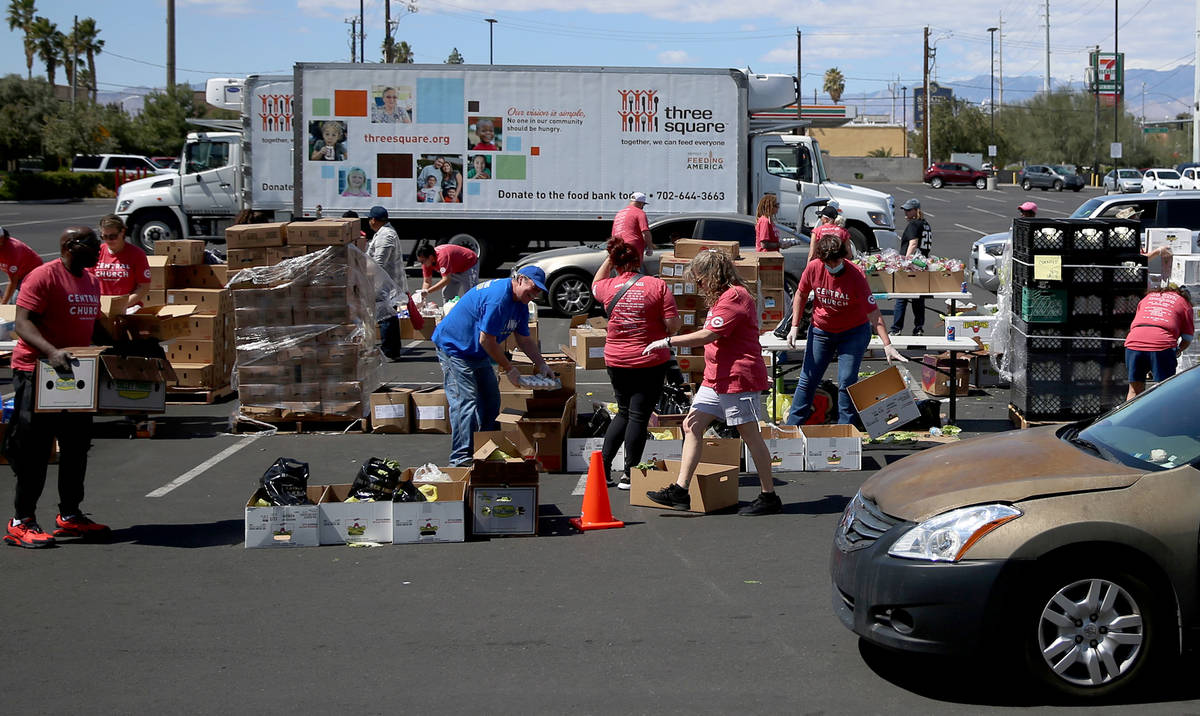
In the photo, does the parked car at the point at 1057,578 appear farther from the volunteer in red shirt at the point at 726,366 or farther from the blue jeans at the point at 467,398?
the blue jeans at the point at 467,398

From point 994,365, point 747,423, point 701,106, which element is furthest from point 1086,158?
point 747,423

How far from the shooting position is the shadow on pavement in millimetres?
7570

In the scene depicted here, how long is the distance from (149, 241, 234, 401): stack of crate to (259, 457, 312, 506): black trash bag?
4777mm

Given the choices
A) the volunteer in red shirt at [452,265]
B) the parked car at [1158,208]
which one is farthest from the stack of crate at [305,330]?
the parked car at [1158,208]

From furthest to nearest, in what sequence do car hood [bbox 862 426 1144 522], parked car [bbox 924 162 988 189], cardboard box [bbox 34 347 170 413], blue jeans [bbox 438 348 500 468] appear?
parked car [bbox 924 162 988 189]
blue jeans [bbox 438 348 500 468]
cardboard box [bbox 34 347 170 413]
car hood [bbox 862 426 1144 522]

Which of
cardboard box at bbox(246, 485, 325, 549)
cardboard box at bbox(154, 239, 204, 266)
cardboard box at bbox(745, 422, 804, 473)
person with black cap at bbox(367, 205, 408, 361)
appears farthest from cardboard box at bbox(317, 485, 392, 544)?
person with black cap at bbox(367, 205, 408, 361)

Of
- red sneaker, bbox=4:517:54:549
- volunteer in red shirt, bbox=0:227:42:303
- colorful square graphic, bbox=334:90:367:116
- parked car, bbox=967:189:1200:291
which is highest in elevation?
colorful square graphic, bbox=334:90:367:116

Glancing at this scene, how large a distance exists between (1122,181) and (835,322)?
200 feet

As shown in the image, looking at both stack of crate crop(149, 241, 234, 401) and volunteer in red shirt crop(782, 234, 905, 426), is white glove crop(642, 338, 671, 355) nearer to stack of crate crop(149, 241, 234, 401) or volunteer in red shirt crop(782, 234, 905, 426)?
volunteer in red shirt crop(782, 234, 905, 426)

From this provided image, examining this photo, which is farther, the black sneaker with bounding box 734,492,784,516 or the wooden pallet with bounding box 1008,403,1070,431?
the wooden pallet with bounding box 1008,403,1070,431

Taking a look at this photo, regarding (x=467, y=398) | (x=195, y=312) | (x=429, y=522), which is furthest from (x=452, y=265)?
(x=429, y=522)

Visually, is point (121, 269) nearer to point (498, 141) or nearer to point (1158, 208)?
point (498, 141)

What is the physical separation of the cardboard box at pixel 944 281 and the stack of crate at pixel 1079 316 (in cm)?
376

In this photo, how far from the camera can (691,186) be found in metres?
21.1
